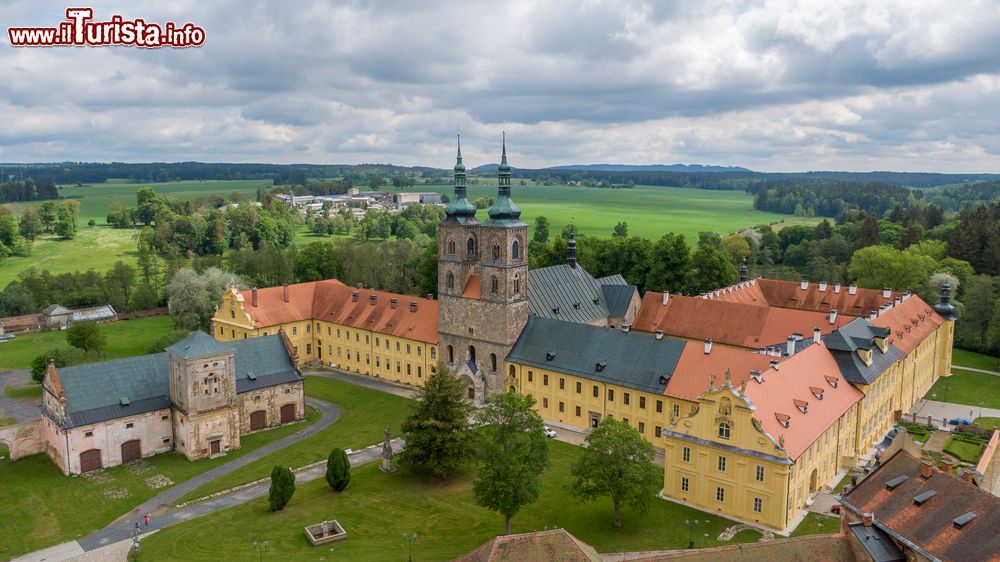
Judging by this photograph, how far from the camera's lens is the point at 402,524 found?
40781mm

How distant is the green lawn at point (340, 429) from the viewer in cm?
4781

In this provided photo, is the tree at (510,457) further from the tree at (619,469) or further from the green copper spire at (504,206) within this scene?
the green copper spire at (504,206)

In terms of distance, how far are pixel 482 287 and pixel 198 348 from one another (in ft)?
73.3

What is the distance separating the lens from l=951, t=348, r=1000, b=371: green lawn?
244 ft

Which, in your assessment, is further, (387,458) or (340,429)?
(340,429)

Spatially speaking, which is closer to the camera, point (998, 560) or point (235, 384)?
point (998, 560)

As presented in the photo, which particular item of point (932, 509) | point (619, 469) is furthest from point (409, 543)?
point (932, 509)

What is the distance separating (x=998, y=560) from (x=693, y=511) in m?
17.6

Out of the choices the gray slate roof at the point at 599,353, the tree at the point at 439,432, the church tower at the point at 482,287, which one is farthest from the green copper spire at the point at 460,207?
the tree at the point at 439,432

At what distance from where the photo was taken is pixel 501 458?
3744cm

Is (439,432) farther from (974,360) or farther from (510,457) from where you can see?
(974,360)

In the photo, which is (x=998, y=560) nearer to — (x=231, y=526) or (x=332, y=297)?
(x=231, y=526)

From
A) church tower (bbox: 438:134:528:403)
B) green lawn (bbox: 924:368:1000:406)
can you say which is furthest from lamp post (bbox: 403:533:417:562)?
green lawn (bbox: 924:368:1000:406)

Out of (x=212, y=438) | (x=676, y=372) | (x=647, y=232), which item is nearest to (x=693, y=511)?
(x=676, y=372)
